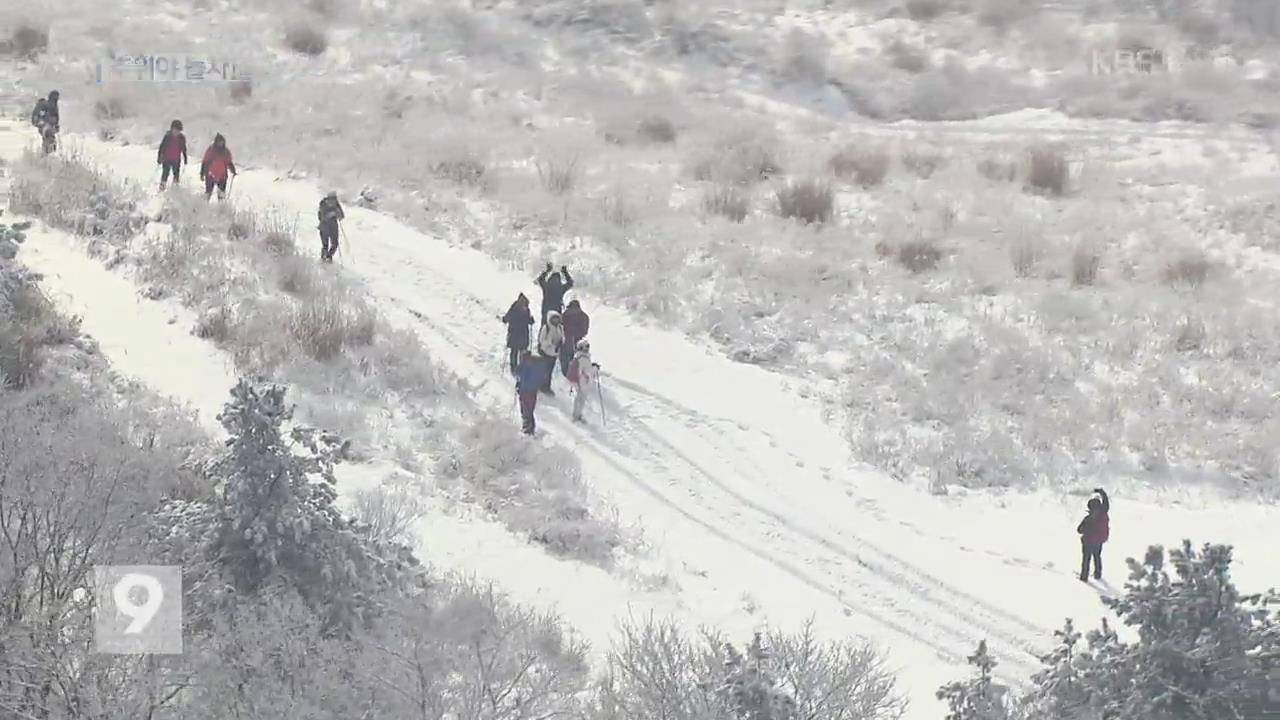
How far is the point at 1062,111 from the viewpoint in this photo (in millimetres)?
28875

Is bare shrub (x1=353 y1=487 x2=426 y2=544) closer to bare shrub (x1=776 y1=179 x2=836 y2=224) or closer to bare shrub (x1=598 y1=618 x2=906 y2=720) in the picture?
bare shrub (x1=598 y1=618 x2=906 y2=720)

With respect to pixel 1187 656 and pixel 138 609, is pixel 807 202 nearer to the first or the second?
pixel 1187 656

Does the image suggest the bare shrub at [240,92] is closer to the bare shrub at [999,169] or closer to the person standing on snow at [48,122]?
the person standing on snow at [48,122]

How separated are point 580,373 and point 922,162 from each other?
12321 mm

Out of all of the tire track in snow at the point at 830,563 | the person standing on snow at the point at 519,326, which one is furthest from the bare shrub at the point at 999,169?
the person standing on snow at the point at 519,326

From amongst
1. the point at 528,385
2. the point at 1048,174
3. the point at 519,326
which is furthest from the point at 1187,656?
the point at 1048,174

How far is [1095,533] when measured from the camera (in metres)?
12.0

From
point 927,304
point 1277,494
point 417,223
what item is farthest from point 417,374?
point 1277,494

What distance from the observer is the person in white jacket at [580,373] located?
14664 millimetres

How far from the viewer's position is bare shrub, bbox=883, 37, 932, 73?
103 ft

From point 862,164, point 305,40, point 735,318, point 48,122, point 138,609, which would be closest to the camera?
→ point 138,609

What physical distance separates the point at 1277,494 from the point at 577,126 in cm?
1720

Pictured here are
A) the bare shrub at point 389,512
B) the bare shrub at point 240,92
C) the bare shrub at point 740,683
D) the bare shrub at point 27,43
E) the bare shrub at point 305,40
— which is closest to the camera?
the bare shrub at point 740,683

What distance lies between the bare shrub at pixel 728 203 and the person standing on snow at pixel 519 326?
23.0 feet
